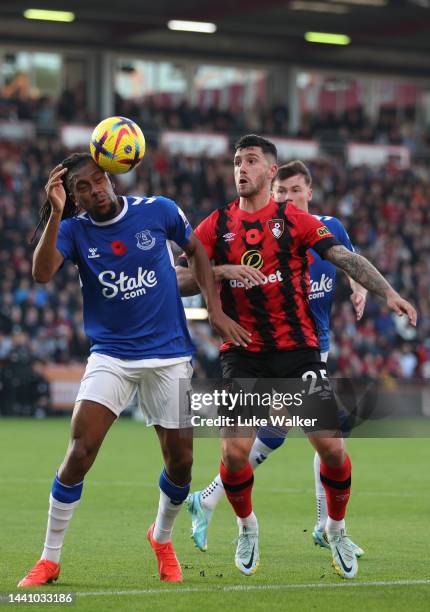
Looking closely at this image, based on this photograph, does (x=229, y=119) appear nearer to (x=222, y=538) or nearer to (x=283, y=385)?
(x=222, y=538)

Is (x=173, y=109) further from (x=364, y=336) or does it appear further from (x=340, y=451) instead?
(x=340, y=451)

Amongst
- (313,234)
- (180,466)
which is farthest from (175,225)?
(180,466)

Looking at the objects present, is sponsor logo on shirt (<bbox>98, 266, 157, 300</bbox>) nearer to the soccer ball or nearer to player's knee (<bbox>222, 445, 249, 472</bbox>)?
the soccer ball

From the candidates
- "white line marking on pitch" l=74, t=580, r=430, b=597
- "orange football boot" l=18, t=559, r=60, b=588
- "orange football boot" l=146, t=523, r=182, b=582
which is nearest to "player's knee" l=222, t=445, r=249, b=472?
"orange football boot" l=146, t=523, r=182, b=582

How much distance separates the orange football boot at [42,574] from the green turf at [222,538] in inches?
2.9

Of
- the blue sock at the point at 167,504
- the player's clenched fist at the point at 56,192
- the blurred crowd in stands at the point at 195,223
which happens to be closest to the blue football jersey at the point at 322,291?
the blue sock at the point at 167,504

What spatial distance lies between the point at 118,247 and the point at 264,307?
1.01 metres

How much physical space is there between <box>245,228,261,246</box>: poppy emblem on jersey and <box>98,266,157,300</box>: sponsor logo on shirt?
79cm

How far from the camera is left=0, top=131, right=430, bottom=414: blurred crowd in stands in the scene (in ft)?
90.5

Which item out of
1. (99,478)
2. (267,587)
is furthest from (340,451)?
(99,478)

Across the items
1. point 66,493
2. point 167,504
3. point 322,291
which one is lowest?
point 167,504

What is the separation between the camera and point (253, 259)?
8094 mm

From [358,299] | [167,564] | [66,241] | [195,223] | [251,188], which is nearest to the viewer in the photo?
[66,241]

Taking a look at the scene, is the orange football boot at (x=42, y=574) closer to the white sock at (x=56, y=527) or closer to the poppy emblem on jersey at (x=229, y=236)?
the white sock at (x=56, y=527)
